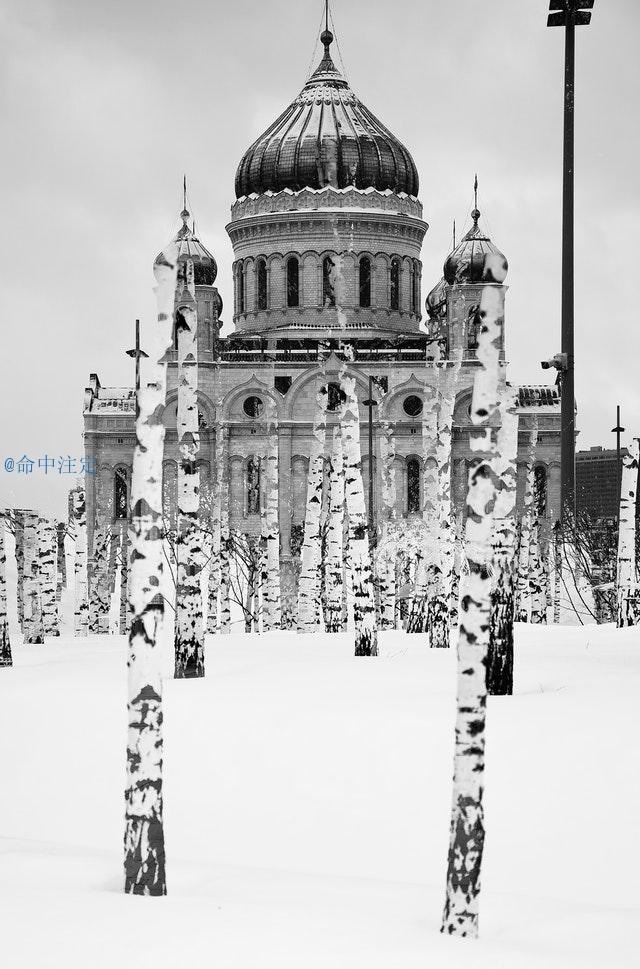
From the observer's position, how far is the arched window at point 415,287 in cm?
6744

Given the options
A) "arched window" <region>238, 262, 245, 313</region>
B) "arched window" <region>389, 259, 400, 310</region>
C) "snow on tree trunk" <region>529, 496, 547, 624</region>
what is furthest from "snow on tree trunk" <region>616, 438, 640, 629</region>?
"arched window" <region>238, 262, 245, 313</region>

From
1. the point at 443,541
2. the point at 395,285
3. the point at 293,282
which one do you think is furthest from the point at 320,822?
the point at 395,285

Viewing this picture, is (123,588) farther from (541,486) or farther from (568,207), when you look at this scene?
(541,486)

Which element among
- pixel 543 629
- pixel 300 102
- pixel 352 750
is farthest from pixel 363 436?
pixel 352 750

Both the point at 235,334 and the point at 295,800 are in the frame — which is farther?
the point at 235,334

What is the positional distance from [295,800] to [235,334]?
57339 mm

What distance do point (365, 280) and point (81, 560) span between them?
36.5m

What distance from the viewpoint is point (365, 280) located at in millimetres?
66562

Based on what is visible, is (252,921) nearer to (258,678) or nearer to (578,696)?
(578,696)

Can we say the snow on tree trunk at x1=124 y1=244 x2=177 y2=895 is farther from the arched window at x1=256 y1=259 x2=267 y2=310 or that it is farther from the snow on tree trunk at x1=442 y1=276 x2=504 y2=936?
the arched window at x1=256 y1=259 x2=267 y2=310

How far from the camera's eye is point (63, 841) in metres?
10.1

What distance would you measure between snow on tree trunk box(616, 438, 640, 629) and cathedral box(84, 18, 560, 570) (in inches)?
1240

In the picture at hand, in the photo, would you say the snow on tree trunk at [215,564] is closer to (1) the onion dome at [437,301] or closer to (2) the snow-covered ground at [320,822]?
(2) the snow-covered ground at [320,822]

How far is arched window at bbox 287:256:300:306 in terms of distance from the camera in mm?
66250
